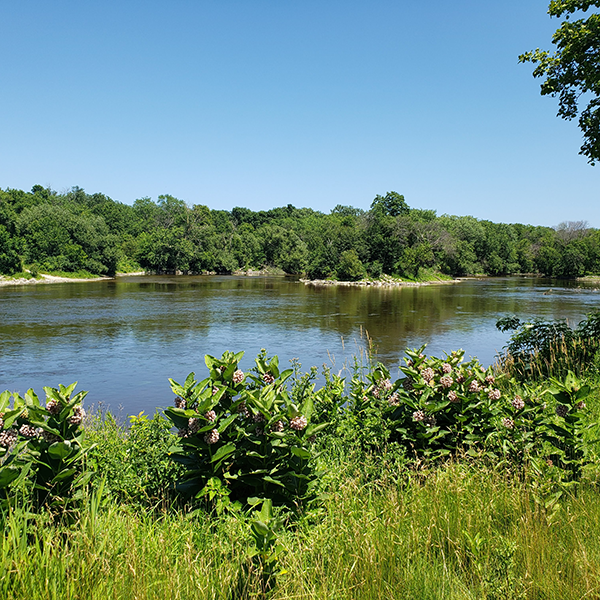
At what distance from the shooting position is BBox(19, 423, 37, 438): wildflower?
3.17m

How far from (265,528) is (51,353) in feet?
61.0

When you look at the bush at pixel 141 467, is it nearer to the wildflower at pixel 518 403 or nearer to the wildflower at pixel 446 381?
the wildflower at pixel 446 381

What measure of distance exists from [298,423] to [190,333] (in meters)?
21.1

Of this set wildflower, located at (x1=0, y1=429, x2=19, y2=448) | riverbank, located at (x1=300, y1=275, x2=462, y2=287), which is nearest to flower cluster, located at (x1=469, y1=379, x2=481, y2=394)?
wildflower, located at (x1=0, y1=429, x2=19, y2=448)

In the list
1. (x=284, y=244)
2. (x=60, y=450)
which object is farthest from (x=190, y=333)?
(x=284, y=244)

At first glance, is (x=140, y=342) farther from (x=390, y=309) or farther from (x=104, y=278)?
(x=104, y=278)

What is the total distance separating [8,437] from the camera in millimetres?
3096

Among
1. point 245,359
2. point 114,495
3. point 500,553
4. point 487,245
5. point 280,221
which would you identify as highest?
point 280,221

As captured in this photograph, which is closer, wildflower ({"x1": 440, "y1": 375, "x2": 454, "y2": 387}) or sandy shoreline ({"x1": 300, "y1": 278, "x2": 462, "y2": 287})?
wildflower ({"x1": 440, "y1": 375, "x2": 454, "y2": 387})

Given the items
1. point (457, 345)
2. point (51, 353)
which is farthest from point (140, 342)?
point (457, 345)

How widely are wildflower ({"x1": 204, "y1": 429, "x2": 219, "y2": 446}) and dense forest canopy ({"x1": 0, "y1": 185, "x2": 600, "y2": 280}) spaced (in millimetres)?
65067

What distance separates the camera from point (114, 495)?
13.2 feet

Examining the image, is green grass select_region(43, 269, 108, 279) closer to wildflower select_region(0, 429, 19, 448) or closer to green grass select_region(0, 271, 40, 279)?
green grass select_region(0, 271, 40, 279)

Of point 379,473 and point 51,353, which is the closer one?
point 379,473
